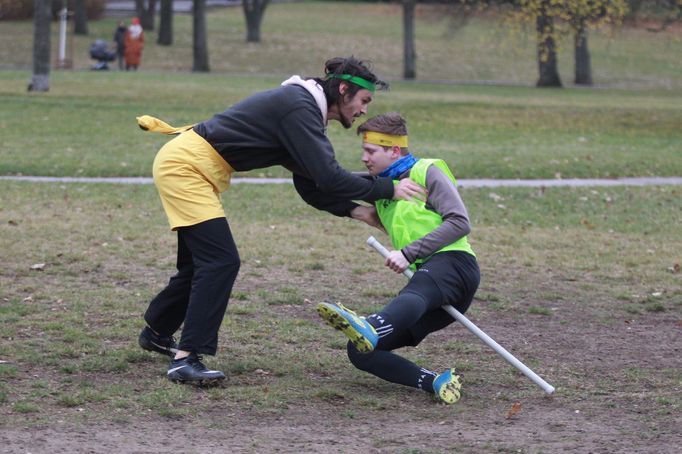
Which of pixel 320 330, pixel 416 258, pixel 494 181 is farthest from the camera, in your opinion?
pixel 494 181

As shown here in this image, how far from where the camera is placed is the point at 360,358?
560cm

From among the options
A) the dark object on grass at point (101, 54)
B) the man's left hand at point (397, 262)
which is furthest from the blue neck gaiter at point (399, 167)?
the dark object on grass at point (101, 54)

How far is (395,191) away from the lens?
5.49 m

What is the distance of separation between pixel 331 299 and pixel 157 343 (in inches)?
80.9

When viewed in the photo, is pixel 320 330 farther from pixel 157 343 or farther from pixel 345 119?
pixel 345 119

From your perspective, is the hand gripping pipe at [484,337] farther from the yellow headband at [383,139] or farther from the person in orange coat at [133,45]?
the person in orange coat at [133,45]

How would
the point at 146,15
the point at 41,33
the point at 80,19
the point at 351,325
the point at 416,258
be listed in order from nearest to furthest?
the point at 351,325 < the point at 416,258 < the point at 41,33 < the point at 80,19 < the point at 146,15

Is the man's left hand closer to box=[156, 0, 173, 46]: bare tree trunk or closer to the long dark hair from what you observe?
the long dark hair

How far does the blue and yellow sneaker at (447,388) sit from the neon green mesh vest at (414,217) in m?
0.63

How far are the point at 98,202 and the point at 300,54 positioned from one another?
3471cm

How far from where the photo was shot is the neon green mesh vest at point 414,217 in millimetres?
5555

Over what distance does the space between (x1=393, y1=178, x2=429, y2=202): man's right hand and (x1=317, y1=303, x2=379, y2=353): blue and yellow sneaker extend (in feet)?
2.29

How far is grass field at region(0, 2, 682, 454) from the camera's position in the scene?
16.2ft

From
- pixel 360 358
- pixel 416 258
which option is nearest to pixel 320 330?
pixel 360 358
